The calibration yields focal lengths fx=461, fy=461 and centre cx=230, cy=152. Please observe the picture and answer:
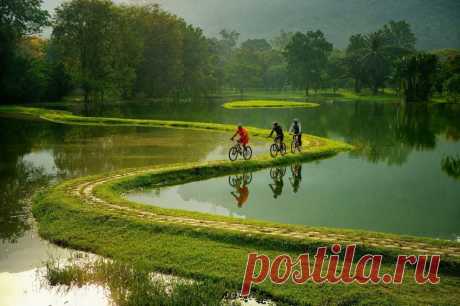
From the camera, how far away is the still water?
1579 cm

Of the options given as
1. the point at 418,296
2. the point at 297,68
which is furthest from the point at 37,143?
the point at 297,68

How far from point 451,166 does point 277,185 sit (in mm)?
11938

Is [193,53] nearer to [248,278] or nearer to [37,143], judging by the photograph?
[37,143]

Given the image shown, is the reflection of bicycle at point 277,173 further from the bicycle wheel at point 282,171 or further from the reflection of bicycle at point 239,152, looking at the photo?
the reflection of bicycle at point 239,152

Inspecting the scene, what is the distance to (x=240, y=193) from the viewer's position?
67.7ft

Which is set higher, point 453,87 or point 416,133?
point 453,87

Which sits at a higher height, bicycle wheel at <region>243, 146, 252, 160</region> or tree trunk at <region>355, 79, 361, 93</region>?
tree trunk at <region>355, 79, 361, 93</region>

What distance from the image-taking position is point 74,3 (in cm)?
→ 8044

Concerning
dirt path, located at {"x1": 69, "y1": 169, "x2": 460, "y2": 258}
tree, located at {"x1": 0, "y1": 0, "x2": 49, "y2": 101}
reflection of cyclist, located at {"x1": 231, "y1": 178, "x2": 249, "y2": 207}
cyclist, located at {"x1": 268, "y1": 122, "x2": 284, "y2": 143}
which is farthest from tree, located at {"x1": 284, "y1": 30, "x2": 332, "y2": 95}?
dirt path, located at {"x1": 69, "y1": 169, "x2": 460, "y2": 258}

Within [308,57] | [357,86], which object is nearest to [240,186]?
[357,86]

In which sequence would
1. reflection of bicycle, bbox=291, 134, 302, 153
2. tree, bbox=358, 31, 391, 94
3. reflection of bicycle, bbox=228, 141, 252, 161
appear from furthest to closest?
1. tree, bbox=358, 31, 391, 94
2. reflection of bicycle, bbox=291, 134, 302, 153
3. reflection of bicycle, bbox=228, 141, 252, 161

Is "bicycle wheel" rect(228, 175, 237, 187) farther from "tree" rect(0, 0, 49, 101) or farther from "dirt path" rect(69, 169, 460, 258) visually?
"tree" rect(0, 0, 49, 101)

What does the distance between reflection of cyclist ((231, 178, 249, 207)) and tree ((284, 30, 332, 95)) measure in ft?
384

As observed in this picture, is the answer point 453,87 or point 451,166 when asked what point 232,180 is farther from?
point 453,87
